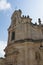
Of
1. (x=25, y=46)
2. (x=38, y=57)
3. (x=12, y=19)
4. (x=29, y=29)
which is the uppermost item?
(x=12, y=19)

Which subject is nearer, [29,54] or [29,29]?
[29,54]

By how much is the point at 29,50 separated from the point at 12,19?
8441mm

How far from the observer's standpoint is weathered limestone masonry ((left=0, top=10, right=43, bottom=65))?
27.5 m

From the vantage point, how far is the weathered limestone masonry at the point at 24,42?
1081 inches

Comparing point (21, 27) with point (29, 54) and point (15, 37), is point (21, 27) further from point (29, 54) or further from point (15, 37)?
point (29, 54)

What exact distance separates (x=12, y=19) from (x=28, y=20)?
437cm

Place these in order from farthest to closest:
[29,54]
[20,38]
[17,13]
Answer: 1. [17,13]
2. [20,38]
3. [29,54]

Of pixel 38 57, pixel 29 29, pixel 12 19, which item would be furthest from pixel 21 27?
pixel 38 57

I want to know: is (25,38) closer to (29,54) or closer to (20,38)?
(20,38)

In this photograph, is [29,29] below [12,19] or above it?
below

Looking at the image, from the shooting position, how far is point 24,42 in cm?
2805

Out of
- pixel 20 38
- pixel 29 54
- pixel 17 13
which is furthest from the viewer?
pixel 17 13

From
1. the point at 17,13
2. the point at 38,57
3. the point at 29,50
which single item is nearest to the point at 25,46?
the point at 29,50

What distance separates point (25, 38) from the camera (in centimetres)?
2866
